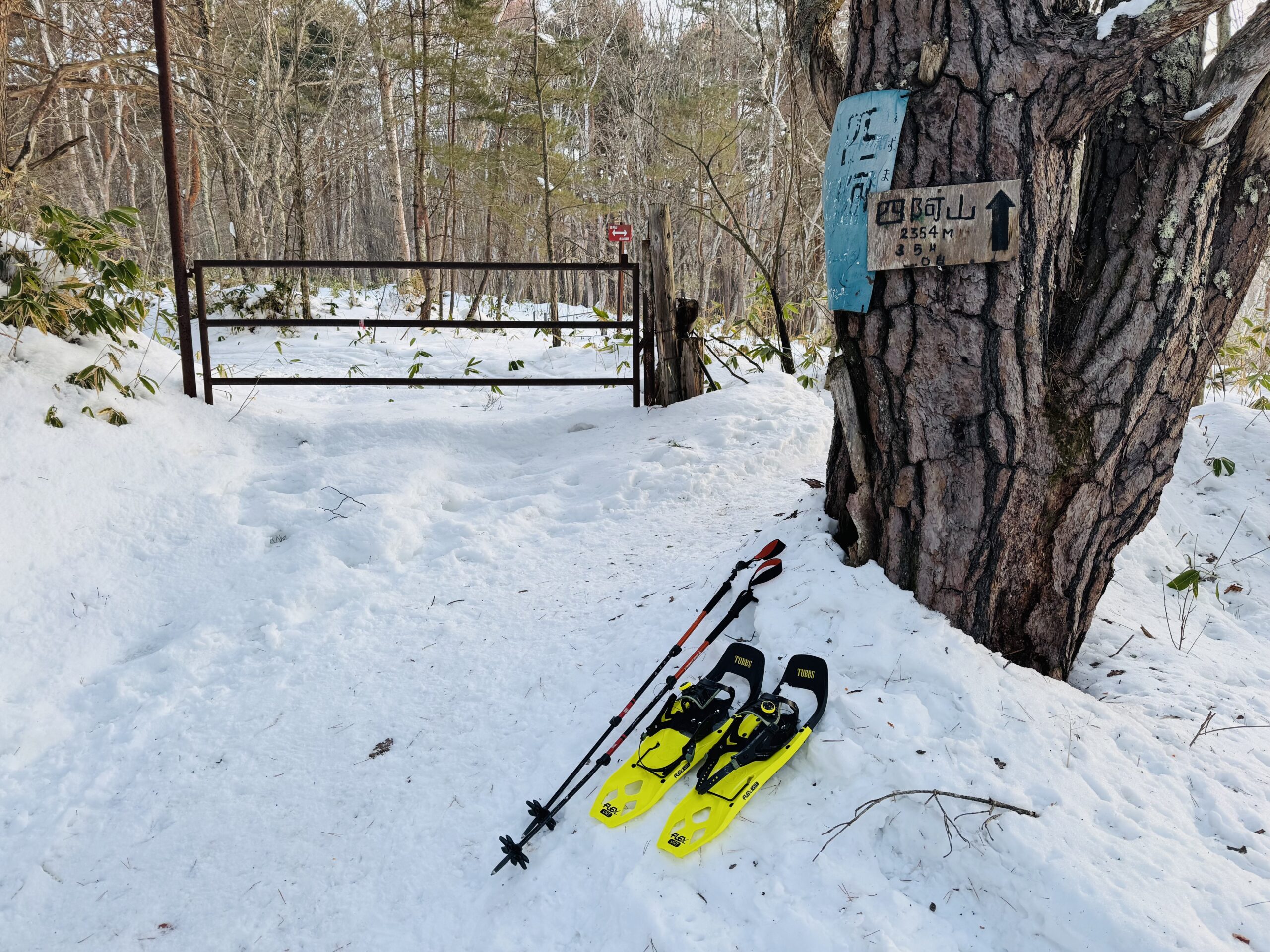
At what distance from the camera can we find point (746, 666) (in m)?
2.29

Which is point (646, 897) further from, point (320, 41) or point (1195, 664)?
point (320, 41)

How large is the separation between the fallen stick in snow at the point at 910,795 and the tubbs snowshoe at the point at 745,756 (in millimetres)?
218

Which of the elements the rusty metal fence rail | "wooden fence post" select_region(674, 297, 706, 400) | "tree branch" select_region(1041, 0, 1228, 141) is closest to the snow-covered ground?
the rusty metal fence rail

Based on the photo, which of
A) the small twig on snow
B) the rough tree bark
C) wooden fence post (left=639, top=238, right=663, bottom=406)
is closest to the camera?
the rough tree bark

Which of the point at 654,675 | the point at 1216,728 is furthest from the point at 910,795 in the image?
the point at 1216,728

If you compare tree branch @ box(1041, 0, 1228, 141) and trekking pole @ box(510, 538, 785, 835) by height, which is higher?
tree branch @ box(1041, 0, 1228, 141)

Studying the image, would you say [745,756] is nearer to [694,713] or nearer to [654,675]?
[694,713]

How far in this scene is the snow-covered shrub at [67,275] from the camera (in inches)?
160

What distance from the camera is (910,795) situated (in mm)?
1796

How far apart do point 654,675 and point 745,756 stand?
0.43m

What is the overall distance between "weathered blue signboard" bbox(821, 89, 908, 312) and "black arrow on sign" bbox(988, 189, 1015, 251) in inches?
11.8

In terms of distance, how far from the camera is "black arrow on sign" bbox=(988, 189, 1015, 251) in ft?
6.55

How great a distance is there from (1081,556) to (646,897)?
1647 mm

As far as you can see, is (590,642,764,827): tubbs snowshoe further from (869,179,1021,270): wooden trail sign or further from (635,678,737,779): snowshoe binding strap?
(869,179,1021,270): wooden trail sign
